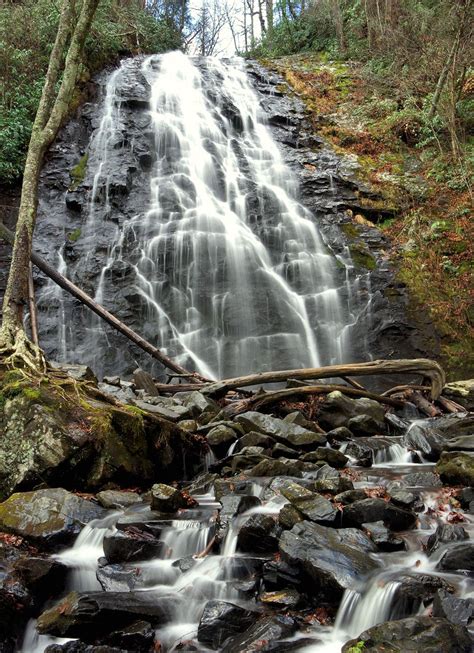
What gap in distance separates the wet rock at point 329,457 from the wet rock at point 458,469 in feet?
3.44

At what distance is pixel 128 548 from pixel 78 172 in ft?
47.5

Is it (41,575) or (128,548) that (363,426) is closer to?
(128,548)

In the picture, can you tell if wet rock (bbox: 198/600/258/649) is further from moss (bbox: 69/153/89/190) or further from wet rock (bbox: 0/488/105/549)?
moss (bbox: 69/153/89/190)

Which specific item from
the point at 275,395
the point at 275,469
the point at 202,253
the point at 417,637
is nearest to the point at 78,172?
the point at 202,253

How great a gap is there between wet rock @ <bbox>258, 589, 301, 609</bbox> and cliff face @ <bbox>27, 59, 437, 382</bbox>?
336 inches

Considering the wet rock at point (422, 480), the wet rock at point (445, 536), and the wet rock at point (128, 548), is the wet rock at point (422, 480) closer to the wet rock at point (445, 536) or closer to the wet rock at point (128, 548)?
Answer: the wet rock at point (445, 536)

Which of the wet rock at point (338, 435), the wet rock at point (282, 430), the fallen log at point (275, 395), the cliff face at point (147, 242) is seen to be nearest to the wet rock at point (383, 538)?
the wet rock at point (282, 430)

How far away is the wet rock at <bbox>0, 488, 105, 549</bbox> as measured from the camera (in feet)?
13.1

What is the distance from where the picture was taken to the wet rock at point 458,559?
345 cm

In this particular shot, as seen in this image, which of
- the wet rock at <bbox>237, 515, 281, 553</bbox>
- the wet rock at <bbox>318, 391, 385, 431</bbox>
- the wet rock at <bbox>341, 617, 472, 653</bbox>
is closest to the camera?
the wet rock at <bbox>341, 617, 472, 653</bbox>

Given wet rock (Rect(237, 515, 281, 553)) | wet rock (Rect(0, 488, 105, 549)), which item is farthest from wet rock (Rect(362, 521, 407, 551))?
wet rock (Rect(0, 488, 105, 549))

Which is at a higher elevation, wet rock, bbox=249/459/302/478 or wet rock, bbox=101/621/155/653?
wet rock, bbox=101/621/155/653

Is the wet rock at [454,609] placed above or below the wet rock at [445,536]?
above

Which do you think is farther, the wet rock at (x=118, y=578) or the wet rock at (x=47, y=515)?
the wet rock at (x=47, y=515)
